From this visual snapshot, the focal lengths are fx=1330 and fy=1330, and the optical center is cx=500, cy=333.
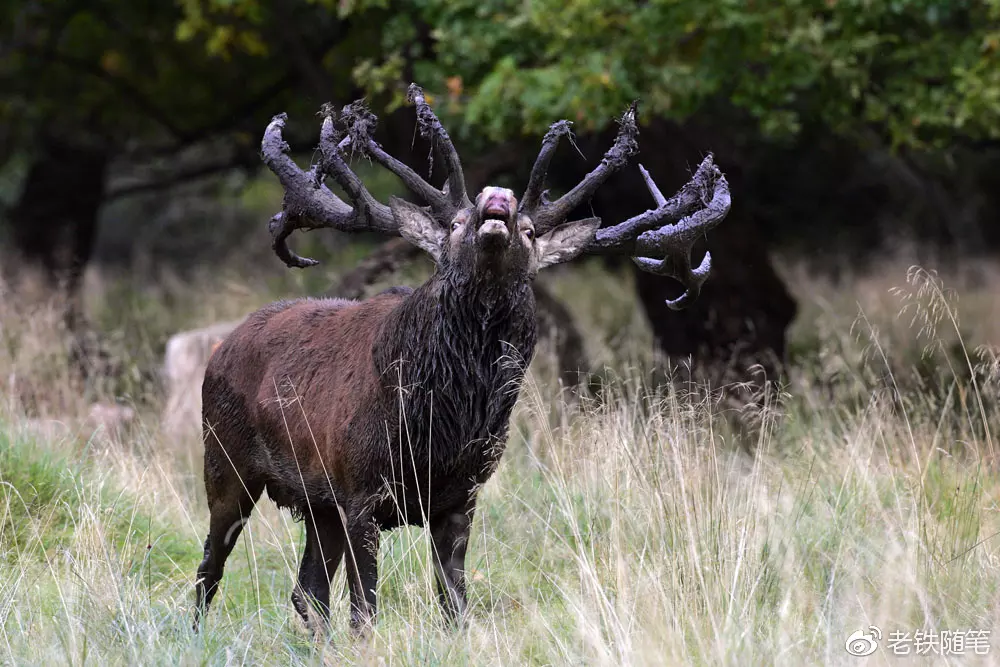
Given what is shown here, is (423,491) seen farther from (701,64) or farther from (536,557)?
(701,64)

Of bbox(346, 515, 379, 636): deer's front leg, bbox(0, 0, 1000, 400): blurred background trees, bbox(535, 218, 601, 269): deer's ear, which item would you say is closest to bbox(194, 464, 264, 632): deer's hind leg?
bbox(346, 515, 379, 636): deer's front leg

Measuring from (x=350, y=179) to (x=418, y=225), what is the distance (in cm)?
32

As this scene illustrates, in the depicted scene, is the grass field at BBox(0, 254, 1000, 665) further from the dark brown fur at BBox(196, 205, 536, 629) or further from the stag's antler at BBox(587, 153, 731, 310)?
the stag's antler at BBox(587, 153, 731, 310)

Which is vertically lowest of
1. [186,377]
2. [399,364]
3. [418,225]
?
[186,377]

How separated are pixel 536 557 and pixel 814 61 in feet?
15.5

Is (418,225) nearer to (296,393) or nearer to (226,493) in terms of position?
(296,393)

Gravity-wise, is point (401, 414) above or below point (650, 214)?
below

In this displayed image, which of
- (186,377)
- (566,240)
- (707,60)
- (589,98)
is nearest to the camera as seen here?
(566,240)

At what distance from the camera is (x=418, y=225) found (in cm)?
523

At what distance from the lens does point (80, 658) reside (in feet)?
14.6

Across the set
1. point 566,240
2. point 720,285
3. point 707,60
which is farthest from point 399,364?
point 720,285

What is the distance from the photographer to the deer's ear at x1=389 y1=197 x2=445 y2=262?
205 inches

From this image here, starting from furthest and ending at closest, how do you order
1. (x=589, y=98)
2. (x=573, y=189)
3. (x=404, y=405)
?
1. (x=589, y=98)
2. (x=573, y=189)
3. (x=404, y=405)

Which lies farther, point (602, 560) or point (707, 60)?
point (707, 60)
